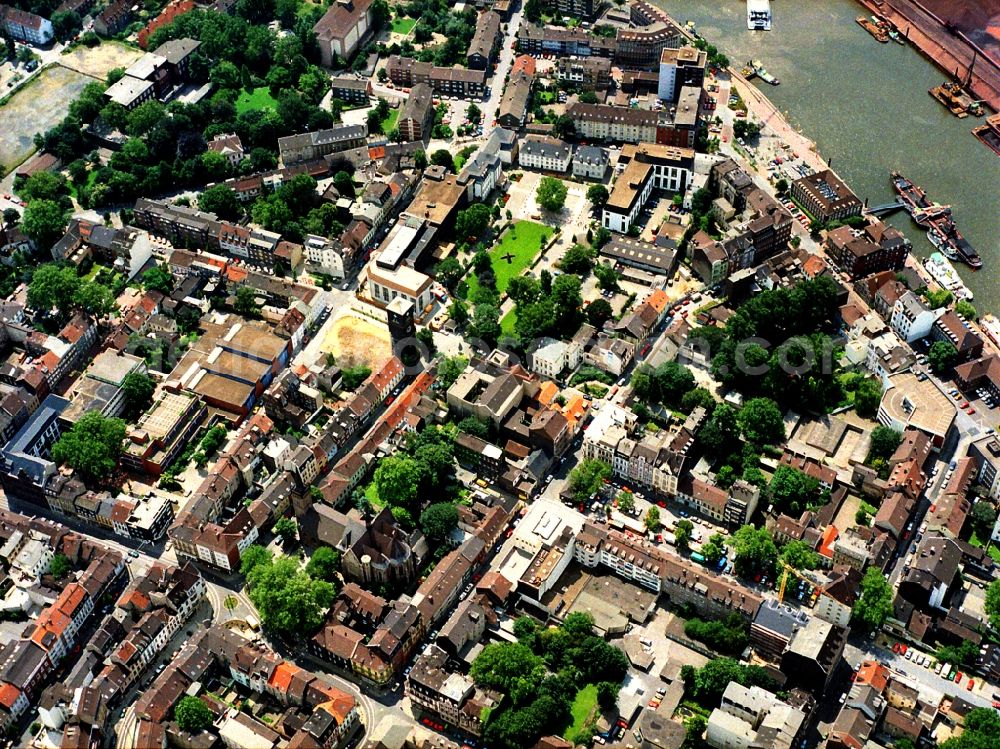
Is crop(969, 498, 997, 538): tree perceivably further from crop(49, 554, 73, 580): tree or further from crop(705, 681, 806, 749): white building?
crop(49, 554, 73, 580): tree

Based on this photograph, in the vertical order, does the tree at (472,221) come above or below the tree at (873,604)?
above

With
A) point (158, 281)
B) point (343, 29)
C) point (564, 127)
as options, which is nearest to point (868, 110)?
point (564, 127)

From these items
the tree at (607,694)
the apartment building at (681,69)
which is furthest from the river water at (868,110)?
the tree at (607,694)

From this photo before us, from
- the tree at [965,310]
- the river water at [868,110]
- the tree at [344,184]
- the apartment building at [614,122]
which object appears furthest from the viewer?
the apartment building at [614,122]

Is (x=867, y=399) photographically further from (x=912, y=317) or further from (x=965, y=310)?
(x=965, y=310)

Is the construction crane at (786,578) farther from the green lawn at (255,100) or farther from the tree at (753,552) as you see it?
the green lawn at (255,100)

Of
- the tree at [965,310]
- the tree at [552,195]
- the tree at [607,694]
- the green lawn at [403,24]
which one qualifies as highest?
the tree at [965,310]
